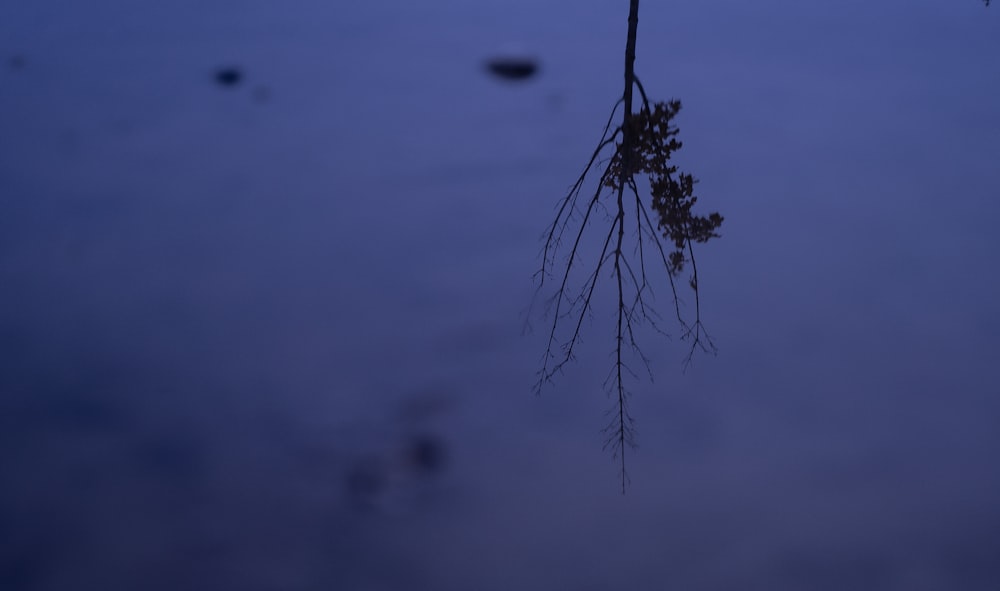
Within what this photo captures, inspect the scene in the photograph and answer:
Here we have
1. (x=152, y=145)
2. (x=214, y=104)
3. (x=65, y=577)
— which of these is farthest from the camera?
(x=214, y=104)

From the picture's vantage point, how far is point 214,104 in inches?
152

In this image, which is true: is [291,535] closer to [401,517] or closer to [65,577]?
[401,517]

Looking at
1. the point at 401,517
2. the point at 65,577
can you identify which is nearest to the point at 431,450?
the point at 401,517

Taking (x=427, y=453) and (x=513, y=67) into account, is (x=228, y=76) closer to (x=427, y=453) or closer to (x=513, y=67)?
(x=513, y=67)

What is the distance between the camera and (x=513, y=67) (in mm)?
4094

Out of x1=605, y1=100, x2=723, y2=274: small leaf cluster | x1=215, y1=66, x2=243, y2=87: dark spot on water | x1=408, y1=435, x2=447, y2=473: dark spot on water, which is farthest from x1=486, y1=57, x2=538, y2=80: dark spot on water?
x1=408, y1=435, x2=447, y2=473: dark spot on water

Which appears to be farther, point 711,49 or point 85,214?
point 711,49

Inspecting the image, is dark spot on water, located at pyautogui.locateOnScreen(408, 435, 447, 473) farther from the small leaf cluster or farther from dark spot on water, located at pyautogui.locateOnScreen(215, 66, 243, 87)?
dark spot on water, located at pyautogui.locateOnScreen(215, 66, 243, 87)

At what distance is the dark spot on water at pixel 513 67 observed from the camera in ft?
13.3

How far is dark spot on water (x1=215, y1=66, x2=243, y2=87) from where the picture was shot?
4.01 metres

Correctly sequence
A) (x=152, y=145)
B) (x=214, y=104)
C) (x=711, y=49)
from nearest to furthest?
(x=152, y=145), (x=214, y=104), (x=711, y=49)

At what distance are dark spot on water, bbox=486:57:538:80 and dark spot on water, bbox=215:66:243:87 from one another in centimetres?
127

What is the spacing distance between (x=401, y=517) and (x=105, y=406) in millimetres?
1026

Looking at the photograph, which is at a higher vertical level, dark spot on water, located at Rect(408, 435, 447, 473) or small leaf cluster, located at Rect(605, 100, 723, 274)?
small leaf cluster, located at Rect(605, 100, 723, 274)
